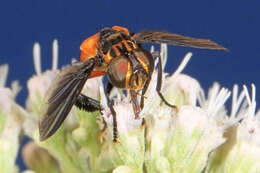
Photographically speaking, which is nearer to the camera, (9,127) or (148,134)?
(148,134)

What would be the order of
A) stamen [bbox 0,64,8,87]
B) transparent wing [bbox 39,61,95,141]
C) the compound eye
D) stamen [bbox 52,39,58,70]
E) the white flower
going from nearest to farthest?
transparent wing [bbox 39,61,95,141], the compound eye, the white flower, stamen [bbox 52,39,58,70], stamen [bbox 0,64,8,87]

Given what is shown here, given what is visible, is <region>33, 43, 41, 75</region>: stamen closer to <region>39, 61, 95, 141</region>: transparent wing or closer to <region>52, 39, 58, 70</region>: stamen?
<region>52, 39, 58, 70</region>: stamen

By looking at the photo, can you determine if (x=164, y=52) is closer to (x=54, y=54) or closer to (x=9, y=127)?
(x=54, y=54)

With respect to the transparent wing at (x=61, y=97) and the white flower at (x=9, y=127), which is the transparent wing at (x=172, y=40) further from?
the white flower at (x=9, y=127)

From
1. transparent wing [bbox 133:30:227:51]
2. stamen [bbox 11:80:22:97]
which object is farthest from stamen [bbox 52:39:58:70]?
transparent wing [bbox 133:30:227:51]

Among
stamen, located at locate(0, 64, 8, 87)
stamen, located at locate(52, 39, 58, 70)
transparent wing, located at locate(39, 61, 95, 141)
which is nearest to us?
transparent wing, located at locate(39, 61, 95, 141)

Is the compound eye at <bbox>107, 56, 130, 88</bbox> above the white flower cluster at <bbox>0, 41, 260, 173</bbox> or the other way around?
above

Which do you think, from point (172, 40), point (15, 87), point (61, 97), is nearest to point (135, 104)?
point (61, 97)

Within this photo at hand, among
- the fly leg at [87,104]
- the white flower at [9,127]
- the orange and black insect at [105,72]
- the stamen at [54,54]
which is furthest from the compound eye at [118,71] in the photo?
the white flower at [9,127]
